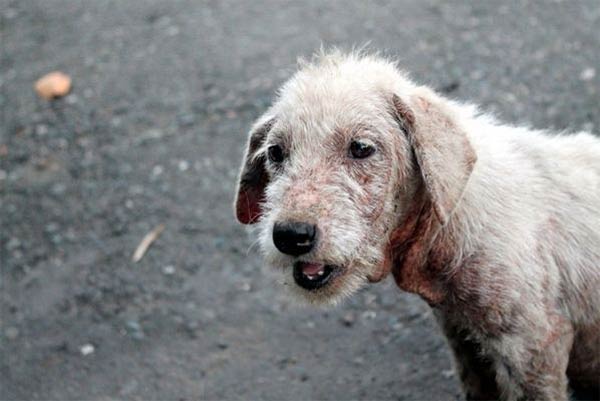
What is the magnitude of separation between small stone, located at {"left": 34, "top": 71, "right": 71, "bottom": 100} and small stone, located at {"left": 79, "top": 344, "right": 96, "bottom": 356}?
10.5 ft

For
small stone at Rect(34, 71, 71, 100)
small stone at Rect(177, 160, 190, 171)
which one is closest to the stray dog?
small stone at Rect(177, 160, 190, 171)

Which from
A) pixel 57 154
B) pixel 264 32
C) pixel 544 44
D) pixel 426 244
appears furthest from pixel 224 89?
pixel 426 244

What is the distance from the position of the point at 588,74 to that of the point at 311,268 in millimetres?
4065

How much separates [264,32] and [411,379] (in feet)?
13.9

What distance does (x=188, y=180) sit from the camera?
659 centimetres

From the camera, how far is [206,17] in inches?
336

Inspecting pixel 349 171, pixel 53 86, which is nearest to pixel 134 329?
pixel 349 171

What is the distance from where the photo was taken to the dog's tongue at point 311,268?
11.1 ft

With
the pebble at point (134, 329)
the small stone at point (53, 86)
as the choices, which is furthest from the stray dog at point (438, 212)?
the small stone at point (53, 86)

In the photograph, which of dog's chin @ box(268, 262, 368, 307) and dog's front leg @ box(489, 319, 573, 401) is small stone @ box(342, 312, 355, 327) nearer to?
dog's front leg @ box(489, 319, 573, 401)

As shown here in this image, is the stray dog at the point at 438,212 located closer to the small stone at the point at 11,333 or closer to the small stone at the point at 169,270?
the small stone at the point at 169,270

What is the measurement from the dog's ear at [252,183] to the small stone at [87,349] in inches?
68.2

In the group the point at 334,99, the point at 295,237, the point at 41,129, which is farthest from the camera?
the point at 41,129

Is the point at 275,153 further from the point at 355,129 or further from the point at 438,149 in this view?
the point at 438,149
